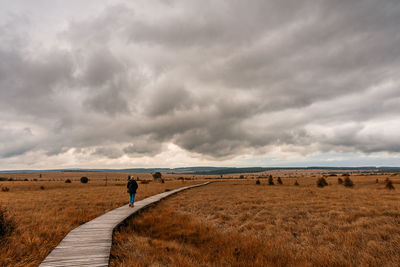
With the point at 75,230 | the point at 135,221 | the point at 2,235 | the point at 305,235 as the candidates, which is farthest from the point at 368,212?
the point at 2,235

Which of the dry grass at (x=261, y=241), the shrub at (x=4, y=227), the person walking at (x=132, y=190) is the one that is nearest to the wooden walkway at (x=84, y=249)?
the dry grass at (x=261, y=241)

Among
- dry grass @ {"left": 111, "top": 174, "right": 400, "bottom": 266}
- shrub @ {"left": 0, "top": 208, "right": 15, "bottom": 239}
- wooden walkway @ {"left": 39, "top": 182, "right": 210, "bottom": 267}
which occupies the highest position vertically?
shrub @ {"left": 0, "top": 208, "right": 15, "bottom": 239}

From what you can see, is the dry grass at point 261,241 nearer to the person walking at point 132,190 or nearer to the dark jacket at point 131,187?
the person walking at point 132,190

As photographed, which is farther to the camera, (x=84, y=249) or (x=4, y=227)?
(x=4, y=227)

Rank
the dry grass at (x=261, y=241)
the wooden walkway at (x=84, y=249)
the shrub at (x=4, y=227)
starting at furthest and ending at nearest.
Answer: the shrub at (x=4, y=227) < the dry grass at (x=261, y=241) < the wooden walkway at (x=84, y=249)

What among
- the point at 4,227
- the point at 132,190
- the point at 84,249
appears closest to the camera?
the point at 84,249

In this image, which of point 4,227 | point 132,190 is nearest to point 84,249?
point 4,227

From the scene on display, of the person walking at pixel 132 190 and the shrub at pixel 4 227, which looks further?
the person walking at pixel 132 190

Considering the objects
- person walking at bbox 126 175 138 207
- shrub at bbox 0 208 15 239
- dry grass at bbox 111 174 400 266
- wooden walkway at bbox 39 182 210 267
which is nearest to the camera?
wooden walkway at bbox 39 182 210 267

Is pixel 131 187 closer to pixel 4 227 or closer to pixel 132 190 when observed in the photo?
pixel 132 190

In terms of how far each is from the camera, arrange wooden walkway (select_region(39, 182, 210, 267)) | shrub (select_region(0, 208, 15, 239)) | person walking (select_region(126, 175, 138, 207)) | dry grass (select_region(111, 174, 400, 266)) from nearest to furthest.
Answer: wooden walkway (select_region(39, 182, 210, 267))
dry grass (select_region(111, 174, 400, 266))
shrub (select_region(0, 208, 15, 239))
person walking (select_region(126, 175, 138, 207))

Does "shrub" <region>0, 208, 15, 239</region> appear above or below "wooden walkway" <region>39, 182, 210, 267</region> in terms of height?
above

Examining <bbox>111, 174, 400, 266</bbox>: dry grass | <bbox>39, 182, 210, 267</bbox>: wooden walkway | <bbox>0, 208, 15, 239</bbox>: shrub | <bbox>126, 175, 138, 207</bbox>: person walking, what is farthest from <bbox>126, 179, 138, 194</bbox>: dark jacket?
<bbox>0, 208, 15, 239</bbox>: shrub

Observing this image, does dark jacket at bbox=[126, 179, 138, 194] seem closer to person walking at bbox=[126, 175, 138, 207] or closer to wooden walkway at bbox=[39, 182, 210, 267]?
person walking at bbox=[126, 175, 138, 207]
